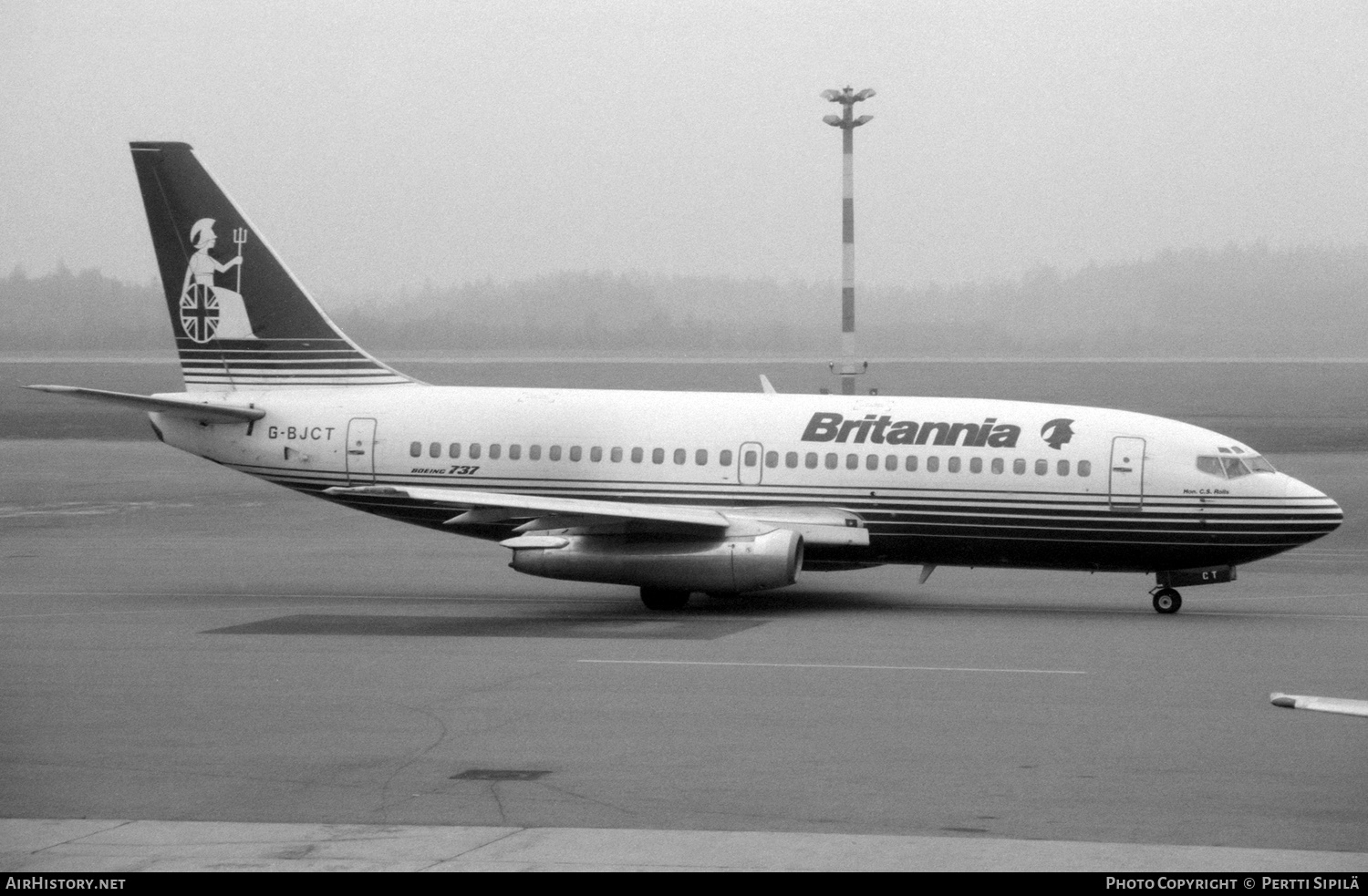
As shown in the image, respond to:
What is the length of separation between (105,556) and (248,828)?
69.2ft

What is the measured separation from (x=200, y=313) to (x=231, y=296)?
0.63 meters

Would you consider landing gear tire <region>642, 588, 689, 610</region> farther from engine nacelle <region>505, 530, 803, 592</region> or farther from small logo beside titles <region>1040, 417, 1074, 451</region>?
small logo beside titles <region>1040, 417, 1074, 451</region>

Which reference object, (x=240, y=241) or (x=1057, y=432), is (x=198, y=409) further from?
(x=1057, y=432)

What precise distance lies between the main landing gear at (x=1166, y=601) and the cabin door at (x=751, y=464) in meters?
6.21

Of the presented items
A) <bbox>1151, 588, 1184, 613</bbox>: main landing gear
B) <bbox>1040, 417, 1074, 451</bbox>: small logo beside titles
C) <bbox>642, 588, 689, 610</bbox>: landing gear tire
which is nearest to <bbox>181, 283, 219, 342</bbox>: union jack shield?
<bbox>642, 588, 689, 610</bbox>: landing gear tire

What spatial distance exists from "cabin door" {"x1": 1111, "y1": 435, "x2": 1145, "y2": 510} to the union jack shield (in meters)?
15.2

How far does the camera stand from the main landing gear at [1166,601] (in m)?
24.4

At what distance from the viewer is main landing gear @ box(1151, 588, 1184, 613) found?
24406 mm

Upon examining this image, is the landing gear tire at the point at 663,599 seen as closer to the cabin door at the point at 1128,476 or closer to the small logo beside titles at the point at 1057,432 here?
the small logo beside titles at the point at 1057,432

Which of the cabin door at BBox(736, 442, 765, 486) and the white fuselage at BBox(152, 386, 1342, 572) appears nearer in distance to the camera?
the white fuselage at BBox(152, 386, 1342, 572)

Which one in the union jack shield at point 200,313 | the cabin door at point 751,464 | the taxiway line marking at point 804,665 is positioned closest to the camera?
the taxiway line marking at point 804,665

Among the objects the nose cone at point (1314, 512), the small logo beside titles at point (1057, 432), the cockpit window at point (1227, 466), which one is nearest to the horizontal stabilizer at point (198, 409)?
the small logo beside titles at point (1057, 432)

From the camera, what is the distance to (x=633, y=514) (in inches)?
928

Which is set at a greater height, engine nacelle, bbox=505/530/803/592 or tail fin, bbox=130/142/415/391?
tail fin, bbox=130/142/415/391
